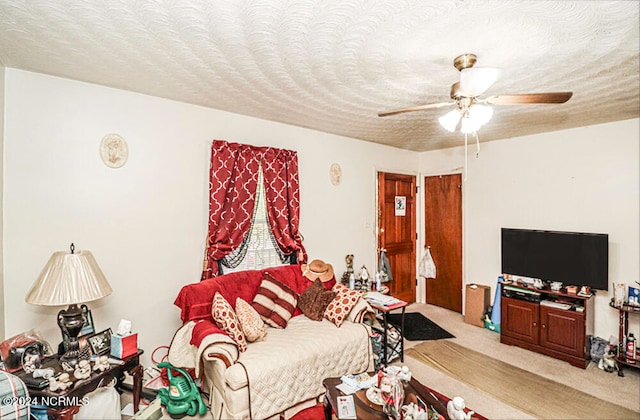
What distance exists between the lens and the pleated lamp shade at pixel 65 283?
1.95 m

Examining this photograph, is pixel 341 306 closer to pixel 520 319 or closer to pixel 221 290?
pixel 221 290

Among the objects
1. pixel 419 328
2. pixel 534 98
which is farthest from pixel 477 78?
pixel 419 328

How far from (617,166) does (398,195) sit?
263 cm

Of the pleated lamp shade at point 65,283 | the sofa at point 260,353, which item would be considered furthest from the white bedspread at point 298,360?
the pleated lamp shade at point 65,283

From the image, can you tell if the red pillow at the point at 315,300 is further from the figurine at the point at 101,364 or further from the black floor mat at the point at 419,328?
the figurine at the point at 101,364

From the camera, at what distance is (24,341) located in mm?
2016

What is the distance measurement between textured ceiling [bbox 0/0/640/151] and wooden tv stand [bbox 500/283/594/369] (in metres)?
2.09

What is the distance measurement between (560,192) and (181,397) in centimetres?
461

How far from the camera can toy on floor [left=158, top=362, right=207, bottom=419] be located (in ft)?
7.79

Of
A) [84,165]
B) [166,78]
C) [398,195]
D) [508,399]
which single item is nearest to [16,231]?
[84,165]

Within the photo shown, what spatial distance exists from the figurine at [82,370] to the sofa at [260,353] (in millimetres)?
642

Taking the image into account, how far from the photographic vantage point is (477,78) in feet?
5.52

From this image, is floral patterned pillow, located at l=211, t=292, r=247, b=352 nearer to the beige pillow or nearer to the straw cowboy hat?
the beige pillow

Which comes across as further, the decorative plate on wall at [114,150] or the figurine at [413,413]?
the decorative plate on wall at [114,150]
